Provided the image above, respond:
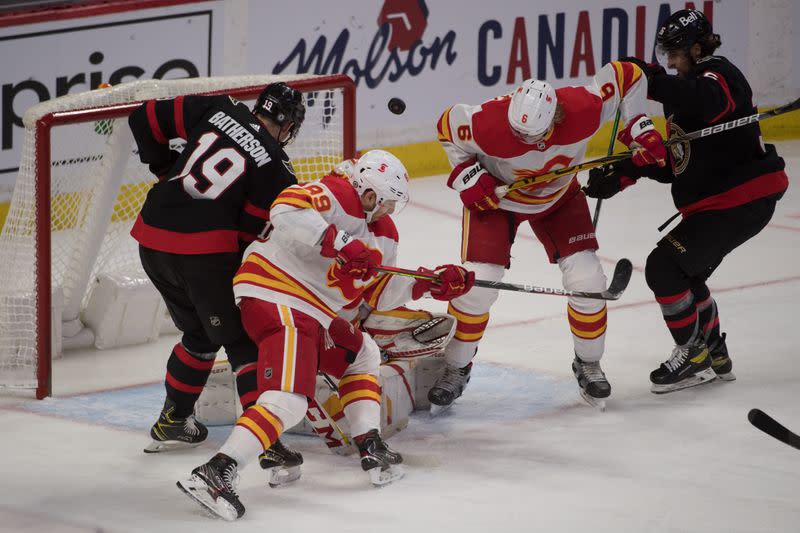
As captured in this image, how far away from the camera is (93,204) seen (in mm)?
5191

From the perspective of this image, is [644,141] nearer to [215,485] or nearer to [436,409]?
[436,409]

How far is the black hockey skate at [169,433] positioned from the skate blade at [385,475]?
665 millimetres

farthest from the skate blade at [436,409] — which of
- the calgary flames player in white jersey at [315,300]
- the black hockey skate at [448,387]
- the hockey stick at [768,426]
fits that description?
the hockey stick at [768,426]

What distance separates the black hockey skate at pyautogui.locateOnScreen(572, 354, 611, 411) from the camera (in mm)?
4703

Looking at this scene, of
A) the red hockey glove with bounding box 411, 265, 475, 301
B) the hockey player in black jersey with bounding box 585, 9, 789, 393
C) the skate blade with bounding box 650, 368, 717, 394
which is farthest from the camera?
the skate blade with bounding box 650, 368, 717, 394

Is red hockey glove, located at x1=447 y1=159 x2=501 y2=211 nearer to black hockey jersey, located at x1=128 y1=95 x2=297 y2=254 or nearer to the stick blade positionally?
the stick blade

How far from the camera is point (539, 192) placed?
461 centimetres

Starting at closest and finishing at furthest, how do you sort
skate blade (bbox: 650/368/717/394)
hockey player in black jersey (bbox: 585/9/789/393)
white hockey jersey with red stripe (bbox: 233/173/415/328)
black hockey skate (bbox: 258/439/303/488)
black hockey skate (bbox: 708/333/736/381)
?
1. white hockey jersey with red stripe (bbox: 233/173/415/328)
2. black hockey skate (bbox: 258/439/303/488)
3. hockey player in black jersey (bbox: 585/9/789/393)
4. skate blade (bbox: 650/368/717/394)
5. black hockey skate (bbox: 708/333/736/381)

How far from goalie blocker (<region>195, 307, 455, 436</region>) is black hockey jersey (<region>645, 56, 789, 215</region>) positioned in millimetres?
953

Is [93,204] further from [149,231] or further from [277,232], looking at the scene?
[277,232]

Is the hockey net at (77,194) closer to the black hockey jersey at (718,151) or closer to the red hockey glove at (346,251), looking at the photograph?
the black hockey jersey at (718,151)

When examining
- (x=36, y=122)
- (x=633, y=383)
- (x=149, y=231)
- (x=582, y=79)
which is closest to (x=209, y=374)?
(x=149, y=231)

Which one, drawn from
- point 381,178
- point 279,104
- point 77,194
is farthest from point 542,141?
point 77,194

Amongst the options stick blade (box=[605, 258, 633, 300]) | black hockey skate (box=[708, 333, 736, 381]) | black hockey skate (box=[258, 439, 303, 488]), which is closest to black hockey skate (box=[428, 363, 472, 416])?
stick blade (box=[605, 258, 633, 300])
